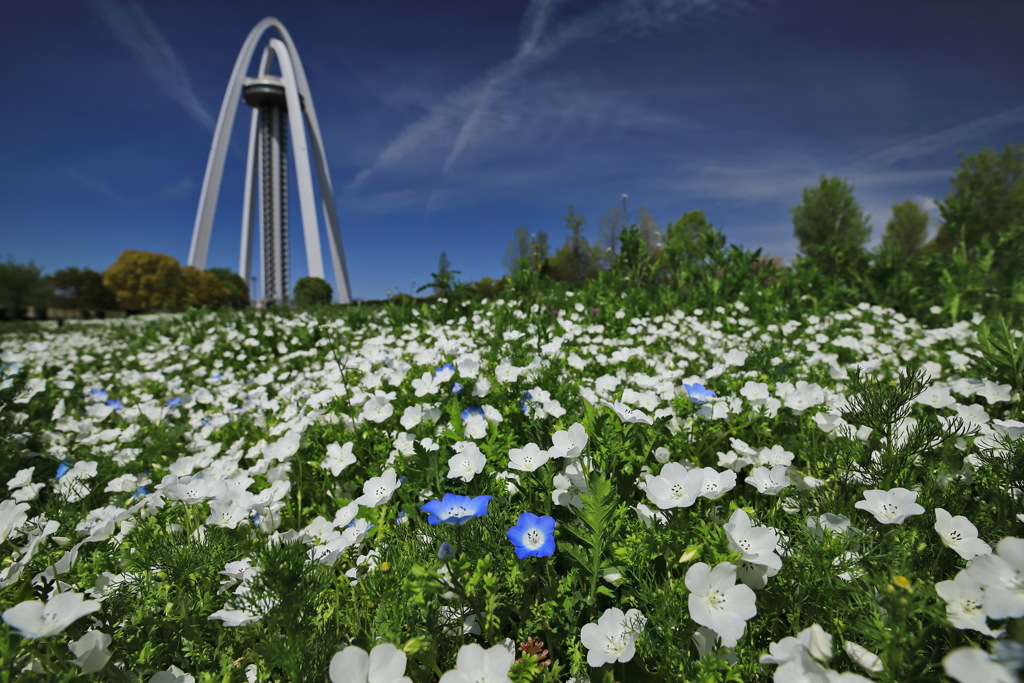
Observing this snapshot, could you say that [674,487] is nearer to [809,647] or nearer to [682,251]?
[809,647]

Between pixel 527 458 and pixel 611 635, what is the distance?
59 centimetres

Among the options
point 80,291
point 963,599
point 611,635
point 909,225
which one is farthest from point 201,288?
point 909,225

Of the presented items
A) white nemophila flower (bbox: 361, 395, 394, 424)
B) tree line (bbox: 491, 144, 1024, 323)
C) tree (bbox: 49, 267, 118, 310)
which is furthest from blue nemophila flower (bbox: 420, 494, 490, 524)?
tree (bbox: 49, 267, 118, 310)

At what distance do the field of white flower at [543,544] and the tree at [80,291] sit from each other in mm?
52650

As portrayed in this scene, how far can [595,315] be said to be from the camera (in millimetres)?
5965

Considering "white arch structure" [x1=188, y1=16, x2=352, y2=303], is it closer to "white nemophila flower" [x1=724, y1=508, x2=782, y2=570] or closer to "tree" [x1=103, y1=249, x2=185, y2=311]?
"tree" [x1=103, y1=249, x2=185, y2=311]

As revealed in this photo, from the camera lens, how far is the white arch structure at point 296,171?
5022cm

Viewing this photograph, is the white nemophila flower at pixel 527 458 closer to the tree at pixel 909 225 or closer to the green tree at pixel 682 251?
the green tree at pixel 682 251

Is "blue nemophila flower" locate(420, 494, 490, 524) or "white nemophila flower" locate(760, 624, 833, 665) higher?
"blue nemophila flower" locate(420, 494, 490, 524)

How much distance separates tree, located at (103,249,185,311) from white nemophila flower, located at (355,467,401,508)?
48.5 m

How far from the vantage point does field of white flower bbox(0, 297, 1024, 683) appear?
3.56 feet

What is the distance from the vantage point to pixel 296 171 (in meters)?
51.3

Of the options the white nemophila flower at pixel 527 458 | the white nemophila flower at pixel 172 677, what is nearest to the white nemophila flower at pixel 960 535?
the white nemophila flower at pixel 527 458

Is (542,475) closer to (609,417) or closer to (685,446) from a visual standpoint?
(609,417)
